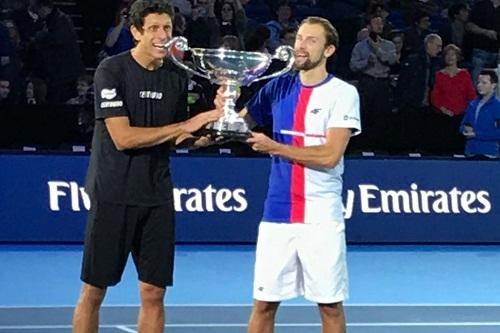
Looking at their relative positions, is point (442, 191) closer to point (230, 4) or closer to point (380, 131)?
point (380, 131)

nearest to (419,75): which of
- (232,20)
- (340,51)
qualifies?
(340,51)

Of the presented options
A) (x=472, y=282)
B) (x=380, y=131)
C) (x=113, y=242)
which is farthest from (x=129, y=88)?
(x=380, y=131)

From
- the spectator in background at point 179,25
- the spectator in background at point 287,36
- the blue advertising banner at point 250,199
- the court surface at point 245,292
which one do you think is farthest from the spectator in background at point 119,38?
the court surface at point 245,292

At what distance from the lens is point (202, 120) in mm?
8031

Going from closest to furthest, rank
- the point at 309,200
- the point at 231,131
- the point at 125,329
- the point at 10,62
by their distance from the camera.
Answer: the point at 231,131
the point at 309,200
the point at 125,329
the point at 10,62

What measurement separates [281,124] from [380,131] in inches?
360

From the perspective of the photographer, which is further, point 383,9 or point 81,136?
point 383,9

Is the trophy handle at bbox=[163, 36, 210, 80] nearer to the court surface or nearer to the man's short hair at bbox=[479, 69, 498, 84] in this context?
the court surface

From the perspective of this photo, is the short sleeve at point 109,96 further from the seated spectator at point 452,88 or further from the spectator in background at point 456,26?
the spectator in background at point 456,26

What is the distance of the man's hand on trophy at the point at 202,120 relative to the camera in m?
7.99

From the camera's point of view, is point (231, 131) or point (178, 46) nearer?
point (231, 131)

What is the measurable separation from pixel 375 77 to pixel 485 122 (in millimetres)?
2006

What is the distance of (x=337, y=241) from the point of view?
8.32 meters

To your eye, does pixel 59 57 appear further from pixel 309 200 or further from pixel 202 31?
pixel 309 200
